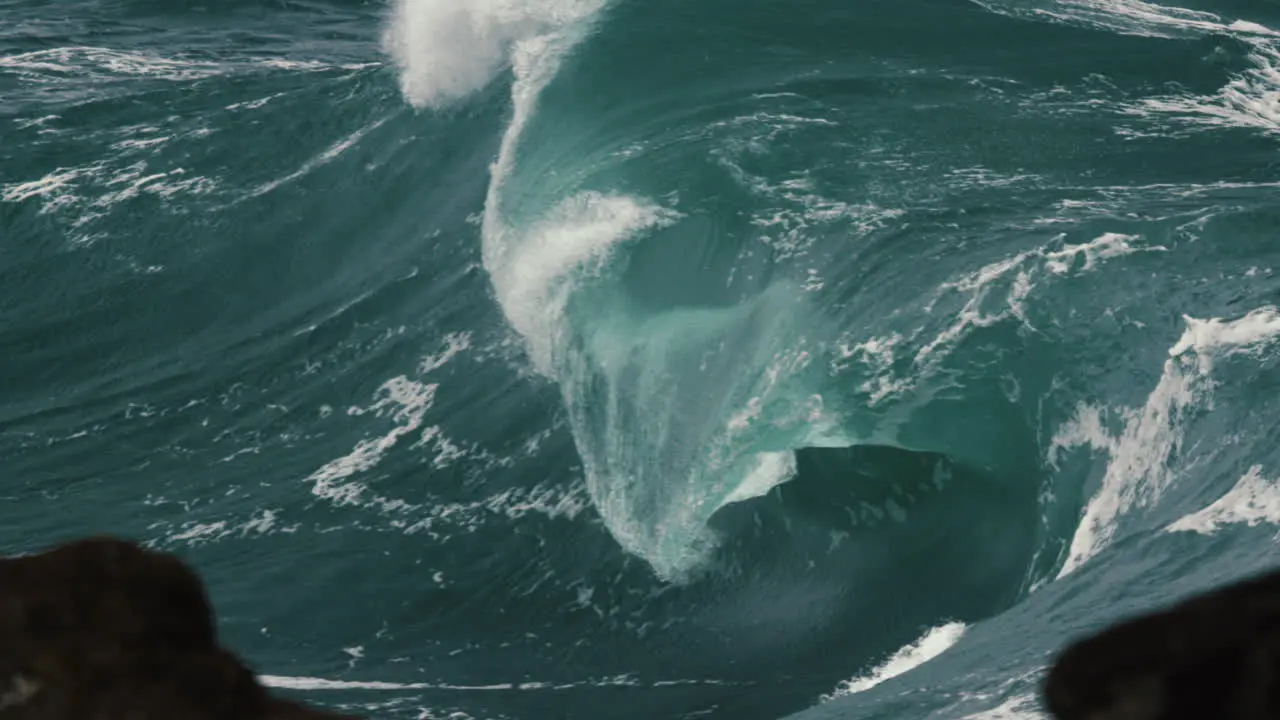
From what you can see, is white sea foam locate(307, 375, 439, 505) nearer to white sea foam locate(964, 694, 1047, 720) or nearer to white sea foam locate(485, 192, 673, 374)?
white sea foam locate(485, 192, 673, 374)

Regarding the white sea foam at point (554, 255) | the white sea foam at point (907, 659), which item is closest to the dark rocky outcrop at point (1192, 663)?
the white sea foam at point (907, 659)

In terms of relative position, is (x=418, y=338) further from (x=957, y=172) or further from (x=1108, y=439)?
(x=1108, y=439)

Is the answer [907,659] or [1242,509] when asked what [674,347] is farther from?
[1242,509]

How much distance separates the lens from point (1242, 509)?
1326 centimetres

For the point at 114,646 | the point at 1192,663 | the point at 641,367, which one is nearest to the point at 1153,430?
the point at 641,367

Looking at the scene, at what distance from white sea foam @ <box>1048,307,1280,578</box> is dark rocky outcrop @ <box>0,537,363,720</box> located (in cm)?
1110

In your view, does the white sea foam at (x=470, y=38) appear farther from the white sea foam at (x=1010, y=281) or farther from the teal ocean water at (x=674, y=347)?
the white sea foam at (x=1010, y=281)

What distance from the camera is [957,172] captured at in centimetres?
1928

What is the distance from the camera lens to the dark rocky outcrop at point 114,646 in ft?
12.2

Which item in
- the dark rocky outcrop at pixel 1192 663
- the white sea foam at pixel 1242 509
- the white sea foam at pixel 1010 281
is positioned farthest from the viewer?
the white sea foam at pixel 1010 281

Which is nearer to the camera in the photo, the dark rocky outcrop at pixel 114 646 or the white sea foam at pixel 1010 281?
the dark rocky outcrop at pixel 114 646

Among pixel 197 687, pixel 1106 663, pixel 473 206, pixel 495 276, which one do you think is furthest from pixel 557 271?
pixel 1106 663

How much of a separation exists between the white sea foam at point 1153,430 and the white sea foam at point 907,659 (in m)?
1.21

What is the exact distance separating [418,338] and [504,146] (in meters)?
3.85
